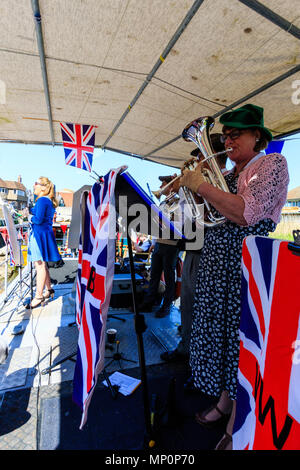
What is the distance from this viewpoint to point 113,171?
124 centimetres

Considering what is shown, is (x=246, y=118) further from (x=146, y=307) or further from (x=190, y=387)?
(x=146, y=307)

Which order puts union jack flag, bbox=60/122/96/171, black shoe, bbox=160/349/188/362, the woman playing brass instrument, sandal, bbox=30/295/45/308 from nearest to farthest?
the woman playing brass instrument, black shoe, bbox=160/349/188/362, sandal, bbox=30/295/45/308, union jack flag, bbox=60/122/96/171

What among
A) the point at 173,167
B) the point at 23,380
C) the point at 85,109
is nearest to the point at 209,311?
the point at 23,380

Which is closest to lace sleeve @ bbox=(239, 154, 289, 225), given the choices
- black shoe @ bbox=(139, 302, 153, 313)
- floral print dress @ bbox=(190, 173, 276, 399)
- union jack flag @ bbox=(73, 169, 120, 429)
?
floral print dress @ bbox=(190, 173, 276, 399)

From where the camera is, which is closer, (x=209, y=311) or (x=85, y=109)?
(x=209, y=311)

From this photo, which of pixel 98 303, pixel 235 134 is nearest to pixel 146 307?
pixel 98 303

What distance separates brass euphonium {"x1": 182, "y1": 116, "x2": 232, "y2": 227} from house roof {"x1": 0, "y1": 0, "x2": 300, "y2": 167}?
1059mm

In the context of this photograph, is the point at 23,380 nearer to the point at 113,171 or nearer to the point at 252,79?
the point at 113,171

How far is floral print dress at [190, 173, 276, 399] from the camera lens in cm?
151

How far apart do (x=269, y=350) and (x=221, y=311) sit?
62 cm

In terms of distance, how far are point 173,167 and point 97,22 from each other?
4.26 m

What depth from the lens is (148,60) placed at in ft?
9.26

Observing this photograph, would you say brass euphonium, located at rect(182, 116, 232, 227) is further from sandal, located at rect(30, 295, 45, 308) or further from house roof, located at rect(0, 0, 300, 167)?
sandal, located at rect(30, 295, 45, 308)

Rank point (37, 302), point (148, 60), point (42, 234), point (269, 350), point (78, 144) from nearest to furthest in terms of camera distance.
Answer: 1. point (269, 350)
2. point (148, 60)
3. point (37, 302)
4. point (42, 234)
5. point (78, 144)
